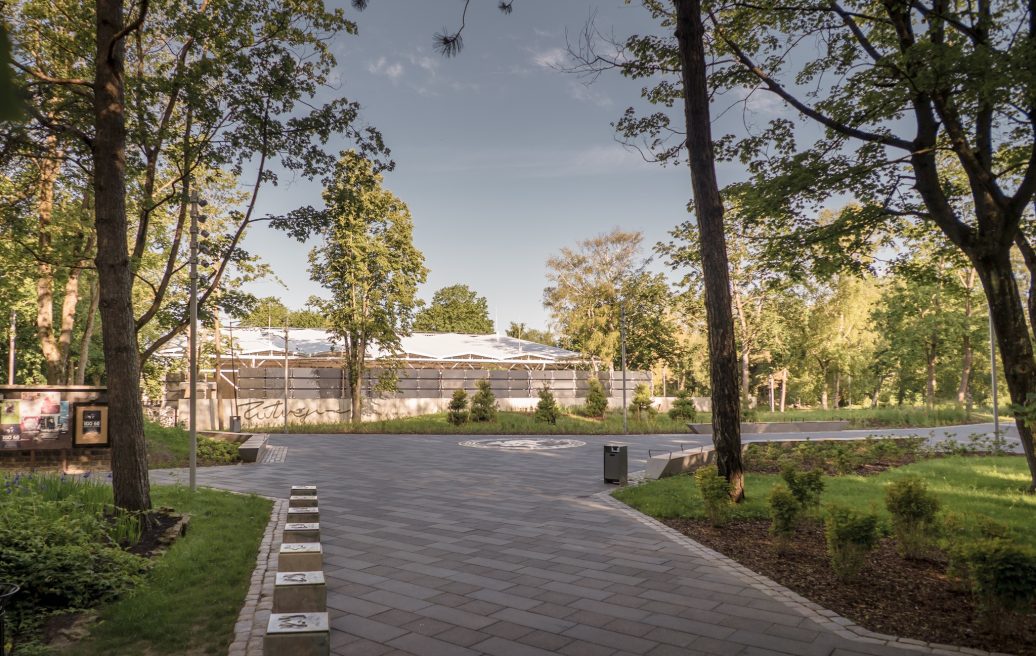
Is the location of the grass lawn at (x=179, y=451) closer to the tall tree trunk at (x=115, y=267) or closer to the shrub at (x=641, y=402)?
the tall tree trunk at (x=115, y=267)

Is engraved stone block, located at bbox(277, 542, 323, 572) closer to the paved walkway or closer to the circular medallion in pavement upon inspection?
the paved walkway

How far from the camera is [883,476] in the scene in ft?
45.3

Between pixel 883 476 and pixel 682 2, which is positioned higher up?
pixel 682 2

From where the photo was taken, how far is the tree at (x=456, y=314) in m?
85.1

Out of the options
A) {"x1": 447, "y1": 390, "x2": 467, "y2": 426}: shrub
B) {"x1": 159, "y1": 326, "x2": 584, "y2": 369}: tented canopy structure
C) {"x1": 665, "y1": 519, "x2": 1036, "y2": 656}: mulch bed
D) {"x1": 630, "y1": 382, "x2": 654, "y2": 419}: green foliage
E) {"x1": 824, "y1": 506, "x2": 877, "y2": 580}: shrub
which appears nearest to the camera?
{"x1": 665, "y1": 519, "x2": 1036, "y2": 656}: mulch bed

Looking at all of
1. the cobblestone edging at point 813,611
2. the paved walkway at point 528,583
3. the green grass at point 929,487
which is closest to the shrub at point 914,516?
the green grass at point 929,487

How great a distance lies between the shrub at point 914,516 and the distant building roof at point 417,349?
26.1 meters

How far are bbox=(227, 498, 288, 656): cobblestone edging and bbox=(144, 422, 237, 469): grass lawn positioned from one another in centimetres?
846

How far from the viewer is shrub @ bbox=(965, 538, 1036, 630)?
17.0 feet

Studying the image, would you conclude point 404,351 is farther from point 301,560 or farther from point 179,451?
point 301,560

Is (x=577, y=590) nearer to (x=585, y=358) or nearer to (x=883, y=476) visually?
(x=883, y=476)

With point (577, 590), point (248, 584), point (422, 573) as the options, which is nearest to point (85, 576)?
point (248, 584)

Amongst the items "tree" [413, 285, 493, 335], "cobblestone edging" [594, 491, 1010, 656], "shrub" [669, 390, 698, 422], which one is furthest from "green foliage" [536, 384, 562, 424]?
"tree" [413, 285, 493, 335]

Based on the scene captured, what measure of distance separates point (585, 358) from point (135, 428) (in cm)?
3322
